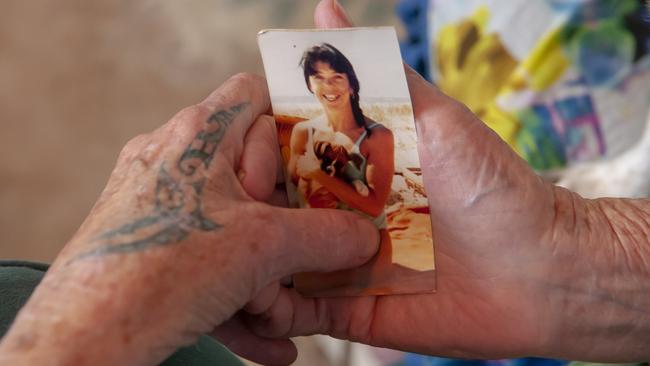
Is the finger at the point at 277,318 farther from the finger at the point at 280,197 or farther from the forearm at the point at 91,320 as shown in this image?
the forearm at the point at 91,320

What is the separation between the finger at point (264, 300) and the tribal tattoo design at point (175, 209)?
113 mm

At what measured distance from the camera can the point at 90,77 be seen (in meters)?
2.13

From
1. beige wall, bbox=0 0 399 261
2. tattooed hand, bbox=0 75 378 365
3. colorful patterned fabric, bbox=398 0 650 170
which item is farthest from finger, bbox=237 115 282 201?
beige wall, bbox=0 0 399 261

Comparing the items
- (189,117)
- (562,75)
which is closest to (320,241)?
(189,117)

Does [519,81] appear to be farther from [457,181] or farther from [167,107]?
[167,107]

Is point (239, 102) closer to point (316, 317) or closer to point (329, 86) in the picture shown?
point (329, 86)

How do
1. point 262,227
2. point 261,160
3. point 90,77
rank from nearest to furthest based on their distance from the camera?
point 262,227 < point 261,160 < point 90,77

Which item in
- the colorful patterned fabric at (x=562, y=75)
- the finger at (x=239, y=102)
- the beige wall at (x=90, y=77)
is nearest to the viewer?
the finger at (x=239, y=102)

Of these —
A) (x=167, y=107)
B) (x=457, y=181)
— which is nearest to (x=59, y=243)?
(x=167, y=107)

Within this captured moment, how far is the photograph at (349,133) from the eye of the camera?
2.70 feet

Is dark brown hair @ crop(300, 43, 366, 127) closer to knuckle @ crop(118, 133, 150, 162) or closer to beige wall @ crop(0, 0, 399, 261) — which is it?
knuckle @ crop(118, 133, 150, 162)

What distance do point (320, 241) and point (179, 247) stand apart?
158mm

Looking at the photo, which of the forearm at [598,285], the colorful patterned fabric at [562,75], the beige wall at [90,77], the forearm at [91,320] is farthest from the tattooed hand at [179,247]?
the beige wall at [90,77]

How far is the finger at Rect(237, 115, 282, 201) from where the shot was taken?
0.75 meters
